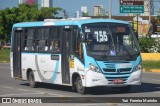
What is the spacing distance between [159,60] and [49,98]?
93.7 feet

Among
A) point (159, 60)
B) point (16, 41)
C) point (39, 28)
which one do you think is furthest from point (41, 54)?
point (159, 60)

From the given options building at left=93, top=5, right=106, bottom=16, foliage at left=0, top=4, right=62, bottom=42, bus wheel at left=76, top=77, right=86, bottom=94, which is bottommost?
bus wheel at left=76, top=77, right=86, bottom=94

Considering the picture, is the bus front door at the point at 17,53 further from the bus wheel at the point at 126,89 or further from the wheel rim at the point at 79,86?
the bus wheel at the point at 126,89

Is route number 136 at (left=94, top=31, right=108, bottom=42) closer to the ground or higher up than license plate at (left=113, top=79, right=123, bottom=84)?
higher up

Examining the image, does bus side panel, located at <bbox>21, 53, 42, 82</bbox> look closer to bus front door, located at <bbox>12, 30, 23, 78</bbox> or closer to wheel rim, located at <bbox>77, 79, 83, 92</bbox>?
bus front door, located at <bbox>12, 30, 23, 78</bbox>

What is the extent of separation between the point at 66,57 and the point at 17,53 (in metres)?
4.48

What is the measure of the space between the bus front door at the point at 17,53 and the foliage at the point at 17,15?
65.3 m

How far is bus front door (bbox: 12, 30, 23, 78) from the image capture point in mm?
23188

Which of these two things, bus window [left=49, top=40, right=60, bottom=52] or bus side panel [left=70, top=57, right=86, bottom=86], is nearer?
bus side panel [left=70, top=57, right=86, bottom=86]

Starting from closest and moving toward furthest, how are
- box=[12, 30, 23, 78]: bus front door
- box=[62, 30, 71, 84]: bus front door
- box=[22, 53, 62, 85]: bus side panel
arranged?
box=[62, 30, 71, 84]: bus front door → box=[22, 53, 62, 85]: bus side panel → box=[12, 30, 23, 78]: bus front door

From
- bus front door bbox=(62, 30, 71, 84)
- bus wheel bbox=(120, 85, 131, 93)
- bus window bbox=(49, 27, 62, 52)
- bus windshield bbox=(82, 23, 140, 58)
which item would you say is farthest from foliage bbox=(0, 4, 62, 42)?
bus windshield bbox=(82, 23, 140, 58)

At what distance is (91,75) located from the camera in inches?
711

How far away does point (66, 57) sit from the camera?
19.5 meters

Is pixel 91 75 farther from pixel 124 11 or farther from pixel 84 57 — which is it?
pixel 124 11
